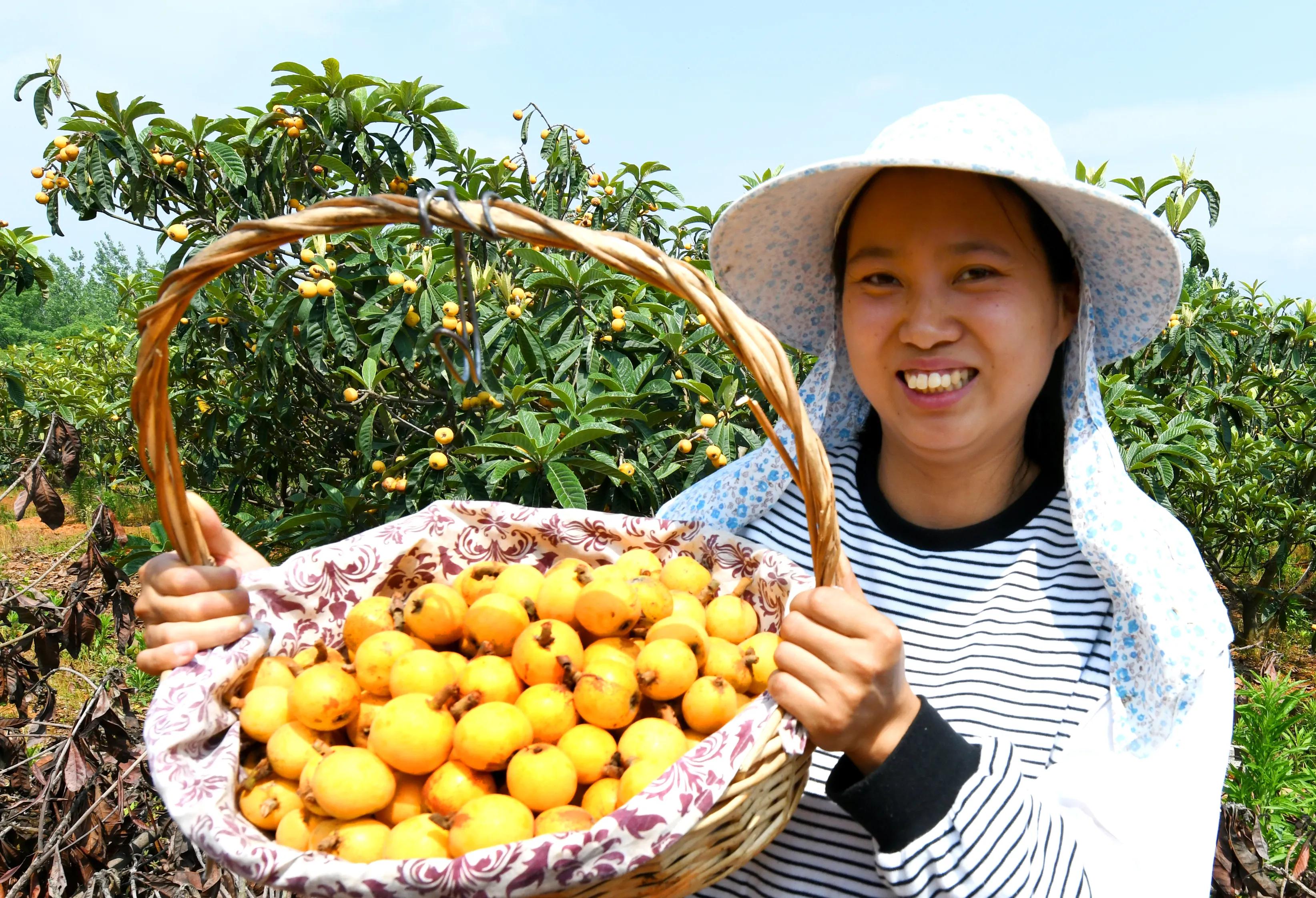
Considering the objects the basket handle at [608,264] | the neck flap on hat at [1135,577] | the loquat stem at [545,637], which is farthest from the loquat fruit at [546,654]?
the neck flap on hat at [1135,577]

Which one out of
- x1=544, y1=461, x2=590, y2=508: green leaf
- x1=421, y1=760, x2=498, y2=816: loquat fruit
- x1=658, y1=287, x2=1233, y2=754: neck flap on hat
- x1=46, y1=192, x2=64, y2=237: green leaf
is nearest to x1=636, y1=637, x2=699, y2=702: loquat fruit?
x1=421, y1=760, x2=498, y2=816: loquat fruit

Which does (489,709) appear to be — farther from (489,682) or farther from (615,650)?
(615,650)

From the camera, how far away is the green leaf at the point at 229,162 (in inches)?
129

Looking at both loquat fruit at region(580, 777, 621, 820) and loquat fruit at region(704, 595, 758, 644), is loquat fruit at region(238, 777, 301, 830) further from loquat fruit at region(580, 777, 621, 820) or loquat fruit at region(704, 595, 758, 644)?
loquat fruit at region(704, 595, 758, 644)

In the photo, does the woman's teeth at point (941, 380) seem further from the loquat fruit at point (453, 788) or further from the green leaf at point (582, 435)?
the green leaf at point (582, 435)

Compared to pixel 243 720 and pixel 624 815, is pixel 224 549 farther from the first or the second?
pixel 624 815

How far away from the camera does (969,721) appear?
4.11ft

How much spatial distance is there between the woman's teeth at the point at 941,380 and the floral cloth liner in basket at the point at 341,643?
0.30 m

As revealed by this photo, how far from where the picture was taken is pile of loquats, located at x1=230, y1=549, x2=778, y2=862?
1019mm

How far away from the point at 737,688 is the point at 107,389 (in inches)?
277

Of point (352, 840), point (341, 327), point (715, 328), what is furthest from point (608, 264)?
Answer: point (341, 327)

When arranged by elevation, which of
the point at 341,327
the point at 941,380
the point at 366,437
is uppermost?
the point at 941,380

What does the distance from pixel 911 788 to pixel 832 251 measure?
3.05 feet

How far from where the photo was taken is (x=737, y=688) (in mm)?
1177
